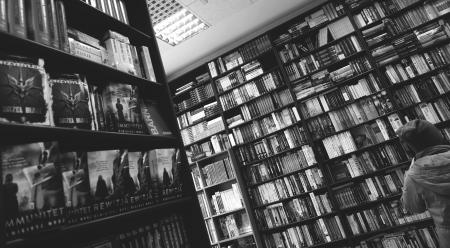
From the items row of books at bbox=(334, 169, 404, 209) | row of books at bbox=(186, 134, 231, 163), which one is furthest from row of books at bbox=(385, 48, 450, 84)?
row of books at bbox=(186, 134, 231, 163)

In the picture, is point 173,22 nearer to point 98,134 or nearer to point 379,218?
point 98,134

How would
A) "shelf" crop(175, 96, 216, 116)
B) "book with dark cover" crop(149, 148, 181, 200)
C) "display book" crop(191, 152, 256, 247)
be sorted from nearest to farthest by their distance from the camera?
"book with dark cover" crop(149, 148, 181, 200) → "display book" crop(191, 152, 256, 247) → "shelf" crop(175, 96, 216, 116)

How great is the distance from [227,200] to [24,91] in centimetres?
321

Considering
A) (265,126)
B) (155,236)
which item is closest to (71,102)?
(155,236)

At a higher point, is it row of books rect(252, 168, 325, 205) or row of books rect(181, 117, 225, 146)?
row of books rect(181, 117, 225, 146)

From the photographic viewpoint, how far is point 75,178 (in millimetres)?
1098

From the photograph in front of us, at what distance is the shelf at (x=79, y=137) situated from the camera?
954 millimetres

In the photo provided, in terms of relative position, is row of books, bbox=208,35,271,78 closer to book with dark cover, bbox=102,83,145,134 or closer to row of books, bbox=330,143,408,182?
row of books, bbox=330,143,408,182

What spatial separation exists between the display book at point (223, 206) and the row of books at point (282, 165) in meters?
0.30

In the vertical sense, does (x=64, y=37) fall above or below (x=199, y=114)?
below

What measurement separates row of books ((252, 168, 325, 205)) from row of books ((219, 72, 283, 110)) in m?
1.22

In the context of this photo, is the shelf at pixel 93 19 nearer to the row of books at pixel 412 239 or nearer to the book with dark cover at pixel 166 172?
the book with dark cover at pixel 166 172

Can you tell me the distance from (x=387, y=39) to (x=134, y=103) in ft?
10.7

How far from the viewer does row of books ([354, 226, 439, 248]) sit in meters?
2.89
